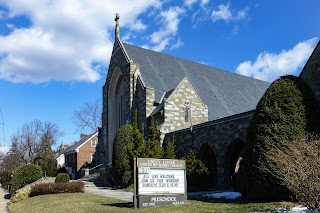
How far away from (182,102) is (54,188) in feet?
41.2

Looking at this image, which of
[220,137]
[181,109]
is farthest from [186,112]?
[220,137]

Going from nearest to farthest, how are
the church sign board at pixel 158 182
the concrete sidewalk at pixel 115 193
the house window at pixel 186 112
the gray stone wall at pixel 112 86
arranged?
1. the church sign board at pixel 158 182
2. the concrete sidewalk at pixel 115 193
3. the house window at pixel 186 112
4. the gray stone wall at pixel 112 86

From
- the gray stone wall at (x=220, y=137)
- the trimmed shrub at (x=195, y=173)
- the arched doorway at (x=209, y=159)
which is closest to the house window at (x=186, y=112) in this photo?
the gray stone wall at (x=220, y=137)

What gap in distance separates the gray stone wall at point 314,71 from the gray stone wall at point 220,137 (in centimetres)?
441

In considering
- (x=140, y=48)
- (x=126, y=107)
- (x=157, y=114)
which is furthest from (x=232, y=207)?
(x=140, y=48)

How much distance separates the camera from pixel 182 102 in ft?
87.5

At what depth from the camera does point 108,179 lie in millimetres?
26484

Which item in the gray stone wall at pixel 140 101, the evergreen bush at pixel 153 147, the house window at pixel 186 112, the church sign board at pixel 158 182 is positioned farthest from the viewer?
the gray stone wall at pixel 140 101

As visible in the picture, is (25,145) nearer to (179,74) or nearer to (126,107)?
(126,107)

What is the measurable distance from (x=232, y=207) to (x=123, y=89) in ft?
77.2

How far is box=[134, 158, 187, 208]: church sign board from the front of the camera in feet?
37.8

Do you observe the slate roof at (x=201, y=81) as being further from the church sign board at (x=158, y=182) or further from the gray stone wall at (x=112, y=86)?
the church sign board at (x=158, y=182)

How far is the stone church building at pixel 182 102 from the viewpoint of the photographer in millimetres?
19609

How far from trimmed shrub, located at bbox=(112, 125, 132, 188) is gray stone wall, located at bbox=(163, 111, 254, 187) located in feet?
14.7
